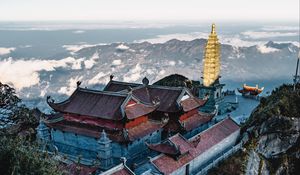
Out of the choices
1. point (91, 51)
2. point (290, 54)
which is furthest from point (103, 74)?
point (290, 54)

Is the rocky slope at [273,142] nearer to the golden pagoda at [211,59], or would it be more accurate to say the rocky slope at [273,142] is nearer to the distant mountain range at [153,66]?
the golden pagoda at [211,59]

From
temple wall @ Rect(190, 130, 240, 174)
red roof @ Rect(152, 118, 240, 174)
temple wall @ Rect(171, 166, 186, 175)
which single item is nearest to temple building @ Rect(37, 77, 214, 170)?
red roof @ Rect(152, 118, 240, 174)

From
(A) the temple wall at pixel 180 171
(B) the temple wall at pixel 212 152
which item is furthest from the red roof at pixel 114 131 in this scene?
(B) the temple wall at pixel 212 152

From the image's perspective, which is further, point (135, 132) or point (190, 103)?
point (190, 103)

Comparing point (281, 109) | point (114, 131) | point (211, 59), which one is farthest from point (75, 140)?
point (211, 59)

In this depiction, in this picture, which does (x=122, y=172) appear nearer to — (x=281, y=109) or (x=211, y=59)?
(x=281, y=109)

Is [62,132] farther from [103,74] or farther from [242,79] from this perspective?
[103,74]

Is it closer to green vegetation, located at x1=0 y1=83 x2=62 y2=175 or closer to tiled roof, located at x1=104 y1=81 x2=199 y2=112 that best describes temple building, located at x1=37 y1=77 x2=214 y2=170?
tiled roof, located at x1=104 y1=81 x2=199 y2=112
